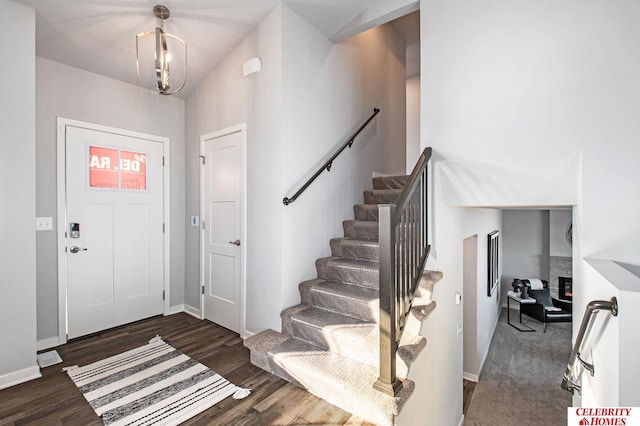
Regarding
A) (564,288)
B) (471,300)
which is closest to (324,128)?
(471,300)

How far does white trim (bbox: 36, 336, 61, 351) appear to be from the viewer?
287cm

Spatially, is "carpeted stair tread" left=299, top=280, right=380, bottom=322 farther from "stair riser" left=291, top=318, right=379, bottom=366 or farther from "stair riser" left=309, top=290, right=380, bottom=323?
"stair riser" left=291, top=318, right=379, bottom=366

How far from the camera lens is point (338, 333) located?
2273 millimetres

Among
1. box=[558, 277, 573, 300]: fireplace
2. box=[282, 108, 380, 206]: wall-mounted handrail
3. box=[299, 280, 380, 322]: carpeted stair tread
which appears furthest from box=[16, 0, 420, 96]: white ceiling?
box=[558, 277, 573, 300]: fireplace

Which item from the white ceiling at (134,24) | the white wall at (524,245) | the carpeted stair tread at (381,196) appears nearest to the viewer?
the white ceiling at (134,24)

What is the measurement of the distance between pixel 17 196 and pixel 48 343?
1571mm

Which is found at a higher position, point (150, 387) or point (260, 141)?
point (260, 141)

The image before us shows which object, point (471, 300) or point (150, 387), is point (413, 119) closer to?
point (471, 300)

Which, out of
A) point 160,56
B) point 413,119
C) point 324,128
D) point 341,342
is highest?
point 413,119

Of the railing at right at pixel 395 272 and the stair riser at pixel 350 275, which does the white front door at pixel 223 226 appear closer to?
the stair riser at pixel 350 275

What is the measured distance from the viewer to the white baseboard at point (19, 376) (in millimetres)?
2256

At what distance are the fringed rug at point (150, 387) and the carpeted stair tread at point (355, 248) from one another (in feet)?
5.08

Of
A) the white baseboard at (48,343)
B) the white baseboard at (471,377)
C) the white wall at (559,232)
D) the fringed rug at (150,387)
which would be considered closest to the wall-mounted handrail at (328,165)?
the fringed rug at (150,387)

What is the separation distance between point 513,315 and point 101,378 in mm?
7738
